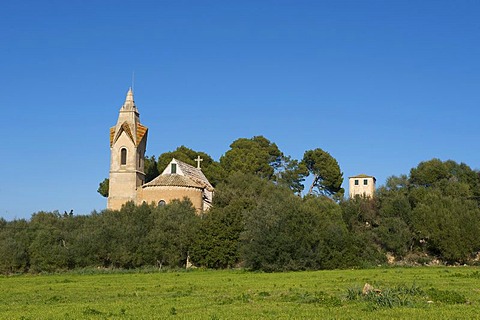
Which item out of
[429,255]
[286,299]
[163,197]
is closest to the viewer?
[286,299]

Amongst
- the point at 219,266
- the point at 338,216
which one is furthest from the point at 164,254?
the point at 338,216

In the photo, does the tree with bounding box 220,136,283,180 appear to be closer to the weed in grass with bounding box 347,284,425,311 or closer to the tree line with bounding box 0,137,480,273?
the tree line with bounding box 0,137,480,273

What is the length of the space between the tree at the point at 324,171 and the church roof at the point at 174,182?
2846 cm

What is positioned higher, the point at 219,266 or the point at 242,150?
the point at 242,150

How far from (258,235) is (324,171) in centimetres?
4316

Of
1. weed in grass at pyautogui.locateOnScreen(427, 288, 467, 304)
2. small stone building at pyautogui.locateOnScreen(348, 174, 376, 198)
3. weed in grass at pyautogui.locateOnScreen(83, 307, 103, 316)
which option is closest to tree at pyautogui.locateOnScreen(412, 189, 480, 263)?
small stone building at pyautogui.locateOnScreen(348, 174, 376, 198)

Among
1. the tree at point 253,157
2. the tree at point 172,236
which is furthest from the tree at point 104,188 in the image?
the tree at point 172,236

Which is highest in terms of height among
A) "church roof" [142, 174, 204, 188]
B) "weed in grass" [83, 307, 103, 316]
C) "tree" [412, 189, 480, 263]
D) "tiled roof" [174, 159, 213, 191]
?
"tiled roof" [174, 159, 213, 191]

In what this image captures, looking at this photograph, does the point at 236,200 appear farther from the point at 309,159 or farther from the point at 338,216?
the point at 309,159

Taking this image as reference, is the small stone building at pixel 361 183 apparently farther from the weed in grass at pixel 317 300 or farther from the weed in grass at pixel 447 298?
the weed in grass at pixel 447 298

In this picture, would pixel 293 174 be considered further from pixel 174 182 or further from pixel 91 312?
pixel 91 312

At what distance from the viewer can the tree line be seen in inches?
1937

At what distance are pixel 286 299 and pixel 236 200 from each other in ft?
119

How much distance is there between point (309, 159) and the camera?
9194cm
